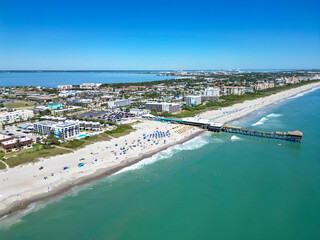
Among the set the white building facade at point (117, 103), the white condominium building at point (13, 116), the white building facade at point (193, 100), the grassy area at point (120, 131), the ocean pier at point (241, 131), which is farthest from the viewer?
the white building facade at point (193, 100)

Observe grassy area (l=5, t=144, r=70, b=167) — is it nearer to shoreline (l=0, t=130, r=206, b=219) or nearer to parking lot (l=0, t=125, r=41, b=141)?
parking lot (l=0, t=125, r=41, b=141)

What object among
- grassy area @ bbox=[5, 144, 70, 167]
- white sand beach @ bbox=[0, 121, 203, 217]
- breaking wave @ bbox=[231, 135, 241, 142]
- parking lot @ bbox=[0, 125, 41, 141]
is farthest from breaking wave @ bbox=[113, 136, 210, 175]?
parking lot @ bbox=[0, 125, 41, 141]

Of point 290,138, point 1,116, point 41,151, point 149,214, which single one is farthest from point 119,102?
point 149,214

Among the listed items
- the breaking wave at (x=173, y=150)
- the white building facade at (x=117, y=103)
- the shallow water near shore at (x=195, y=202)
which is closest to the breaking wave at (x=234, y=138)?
the breaking wave at (x=173, y=150)

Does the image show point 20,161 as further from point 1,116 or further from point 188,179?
point 1,116

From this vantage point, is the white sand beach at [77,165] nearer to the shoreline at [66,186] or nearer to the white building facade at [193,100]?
the shoreline at [66,186]
